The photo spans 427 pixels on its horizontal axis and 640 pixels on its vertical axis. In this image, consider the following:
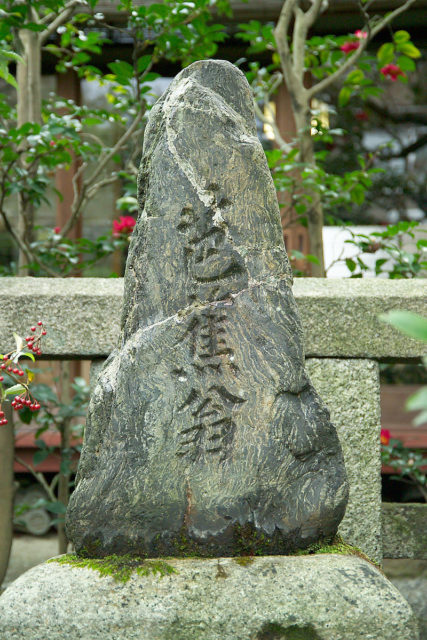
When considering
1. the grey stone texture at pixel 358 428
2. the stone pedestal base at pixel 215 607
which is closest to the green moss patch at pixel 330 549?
the stone pedestal base at pixel 215 607

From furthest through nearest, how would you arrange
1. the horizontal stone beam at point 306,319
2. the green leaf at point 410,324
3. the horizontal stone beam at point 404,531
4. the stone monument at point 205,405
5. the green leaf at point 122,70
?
the green leaf at point 122,70
the horizontal stone beam at point 404,531
the horizontal stone beam at point 306,319
the stone monument at point 205,405
the green leaf at point 410,324

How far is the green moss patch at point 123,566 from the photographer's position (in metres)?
1.54

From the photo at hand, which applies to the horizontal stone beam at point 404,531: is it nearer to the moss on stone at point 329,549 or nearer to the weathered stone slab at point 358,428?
the weathered stone slab at point 358,428

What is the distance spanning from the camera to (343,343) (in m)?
2.25

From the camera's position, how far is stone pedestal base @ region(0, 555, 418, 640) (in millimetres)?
1470

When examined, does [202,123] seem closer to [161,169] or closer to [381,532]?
[161,169]

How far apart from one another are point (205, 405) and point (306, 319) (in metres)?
0.66

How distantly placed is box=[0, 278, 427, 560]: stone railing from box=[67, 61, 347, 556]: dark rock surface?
524mm

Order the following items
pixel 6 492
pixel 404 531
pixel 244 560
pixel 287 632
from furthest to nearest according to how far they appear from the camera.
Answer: pixel 6 492 < pixel 404 531 < pixel 244 560 < pixel 287 632

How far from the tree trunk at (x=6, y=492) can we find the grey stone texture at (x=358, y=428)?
109cm

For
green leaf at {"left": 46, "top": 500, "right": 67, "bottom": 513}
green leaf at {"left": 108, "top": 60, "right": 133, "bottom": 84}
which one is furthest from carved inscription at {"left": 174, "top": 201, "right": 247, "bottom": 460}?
green leaf at {"left": 108, "top": 60, "right": 133, "bottom": 84}

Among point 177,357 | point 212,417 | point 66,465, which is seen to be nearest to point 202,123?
point 177,357

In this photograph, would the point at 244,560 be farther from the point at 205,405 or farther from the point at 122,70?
the point at 122,70

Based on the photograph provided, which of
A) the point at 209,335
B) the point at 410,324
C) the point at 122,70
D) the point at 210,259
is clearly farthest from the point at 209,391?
the point at 122,70
